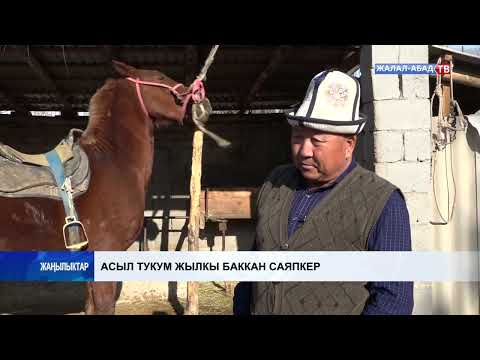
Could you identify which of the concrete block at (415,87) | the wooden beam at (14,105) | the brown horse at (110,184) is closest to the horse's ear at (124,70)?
the brown horse at (110,184)

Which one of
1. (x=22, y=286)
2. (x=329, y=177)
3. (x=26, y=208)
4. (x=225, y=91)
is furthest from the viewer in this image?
(x=225, y=91)

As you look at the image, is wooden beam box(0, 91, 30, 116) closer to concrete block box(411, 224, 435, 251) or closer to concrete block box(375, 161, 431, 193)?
concrete block box(375, 161, 431, 193)

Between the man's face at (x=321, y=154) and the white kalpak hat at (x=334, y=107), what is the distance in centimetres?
5

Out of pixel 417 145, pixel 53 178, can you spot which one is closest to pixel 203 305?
pixel 53 178

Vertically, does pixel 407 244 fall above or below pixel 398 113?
below

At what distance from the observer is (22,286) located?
2.55 meters

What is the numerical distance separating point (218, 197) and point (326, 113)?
299cm

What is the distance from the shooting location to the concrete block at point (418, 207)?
8.95 feet

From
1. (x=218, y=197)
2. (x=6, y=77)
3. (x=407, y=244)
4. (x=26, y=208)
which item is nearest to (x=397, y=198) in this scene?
(x=407, y=244)

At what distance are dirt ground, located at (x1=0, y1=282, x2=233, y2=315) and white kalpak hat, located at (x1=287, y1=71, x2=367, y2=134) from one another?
1.79 meters

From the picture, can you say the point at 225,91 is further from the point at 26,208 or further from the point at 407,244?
the point at 407,244

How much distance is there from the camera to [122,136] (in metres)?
2.63

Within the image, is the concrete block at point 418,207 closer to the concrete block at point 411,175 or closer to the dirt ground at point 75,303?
the concrete block at point 411,175
